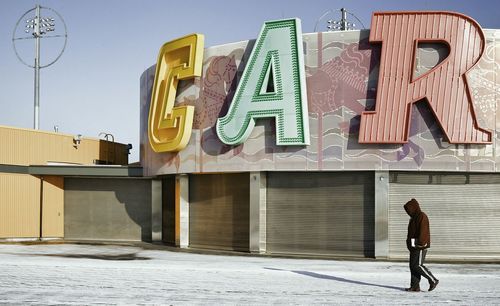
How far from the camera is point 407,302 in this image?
1398 cm

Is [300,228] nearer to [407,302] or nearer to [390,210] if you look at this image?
[390,210]

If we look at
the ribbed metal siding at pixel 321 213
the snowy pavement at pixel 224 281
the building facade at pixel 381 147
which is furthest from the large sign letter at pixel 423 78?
the snowy pavement at pixel 224 281

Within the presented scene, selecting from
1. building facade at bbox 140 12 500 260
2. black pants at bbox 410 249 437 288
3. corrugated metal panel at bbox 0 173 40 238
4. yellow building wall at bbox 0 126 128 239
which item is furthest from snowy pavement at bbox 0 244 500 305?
yellow building wall at bbox 0 126 128 239

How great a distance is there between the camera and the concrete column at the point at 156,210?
3344 cm

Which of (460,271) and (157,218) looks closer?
(460,271)

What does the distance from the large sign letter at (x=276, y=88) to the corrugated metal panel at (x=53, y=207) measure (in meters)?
13.9

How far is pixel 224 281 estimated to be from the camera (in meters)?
17.5

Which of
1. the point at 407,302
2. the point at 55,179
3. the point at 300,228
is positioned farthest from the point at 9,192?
the point at 407,302

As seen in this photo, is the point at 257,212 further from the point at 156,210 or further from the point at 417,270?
the point at 417,270

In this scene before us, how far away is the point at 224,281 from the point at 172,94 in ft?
45.2

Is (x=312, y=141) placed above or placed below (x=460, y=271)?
above

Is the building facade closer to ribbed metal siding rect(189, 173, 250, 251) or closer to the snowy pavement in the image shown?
ribbed metal siding rect(189, 173, 250, 251)

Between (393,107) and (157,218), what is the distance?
46.9ft

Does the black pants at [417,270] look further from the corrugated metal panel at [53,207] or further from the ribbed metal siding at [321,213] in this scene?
the corrugated metal panel at [53,207]
